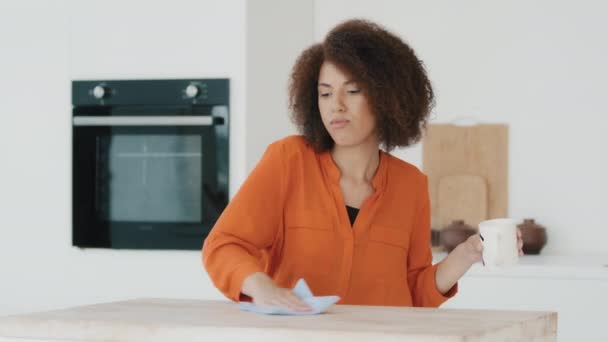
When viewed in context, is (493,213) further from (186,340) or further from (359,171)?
(186,340)

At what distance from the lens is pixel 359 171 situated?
247 cm

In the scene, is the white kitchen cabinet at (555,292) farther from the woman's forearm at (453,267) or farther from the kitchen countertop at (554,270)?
the woman's forearm at (453,267)

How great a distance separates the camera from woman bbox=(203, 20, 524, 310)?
233 cm

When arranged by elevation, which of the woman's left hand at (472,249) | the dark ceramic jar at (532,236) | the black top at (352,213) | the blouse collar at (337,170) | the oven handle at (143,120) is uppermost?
the oven handle at (143,120)

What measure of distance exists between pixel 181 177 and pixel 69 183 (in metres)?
0.49

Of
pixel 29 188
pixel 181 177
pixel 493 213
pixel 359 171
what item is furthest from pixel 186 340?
pixel 493 213

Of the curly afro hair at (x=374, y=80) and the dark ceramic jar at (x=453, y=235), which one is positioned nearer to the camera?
the curly afro hair at (x=374, y=80)

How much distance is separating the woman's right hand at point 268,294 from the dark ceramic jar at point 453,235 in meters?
2.52

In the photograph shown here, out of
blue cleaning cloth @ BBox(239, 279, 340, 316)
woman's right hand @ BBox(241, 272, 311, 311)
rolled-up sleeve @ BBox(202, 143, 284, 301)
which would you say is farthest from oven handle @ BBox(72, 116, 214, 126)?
blue cleaning cloth @ BBox(239, 279, 340, 316)

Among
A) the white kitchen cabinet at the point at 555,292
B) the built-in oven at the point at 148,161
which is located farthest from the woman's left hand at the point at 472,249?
the built-in oven at the point at 148,161

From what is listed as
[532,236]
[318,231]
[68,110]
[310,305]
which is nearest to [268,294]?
[310,305]

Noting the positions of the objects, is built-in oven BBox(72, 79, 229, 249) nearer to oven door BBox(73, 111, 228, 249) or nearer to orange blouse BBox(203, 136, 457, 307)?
oven door BBox(73, 111, 228, 249)

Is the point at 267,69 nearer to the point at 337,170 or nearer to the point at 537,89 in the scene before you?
the point at 537,89

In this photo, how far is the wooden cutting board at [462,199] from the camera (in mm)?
4770
